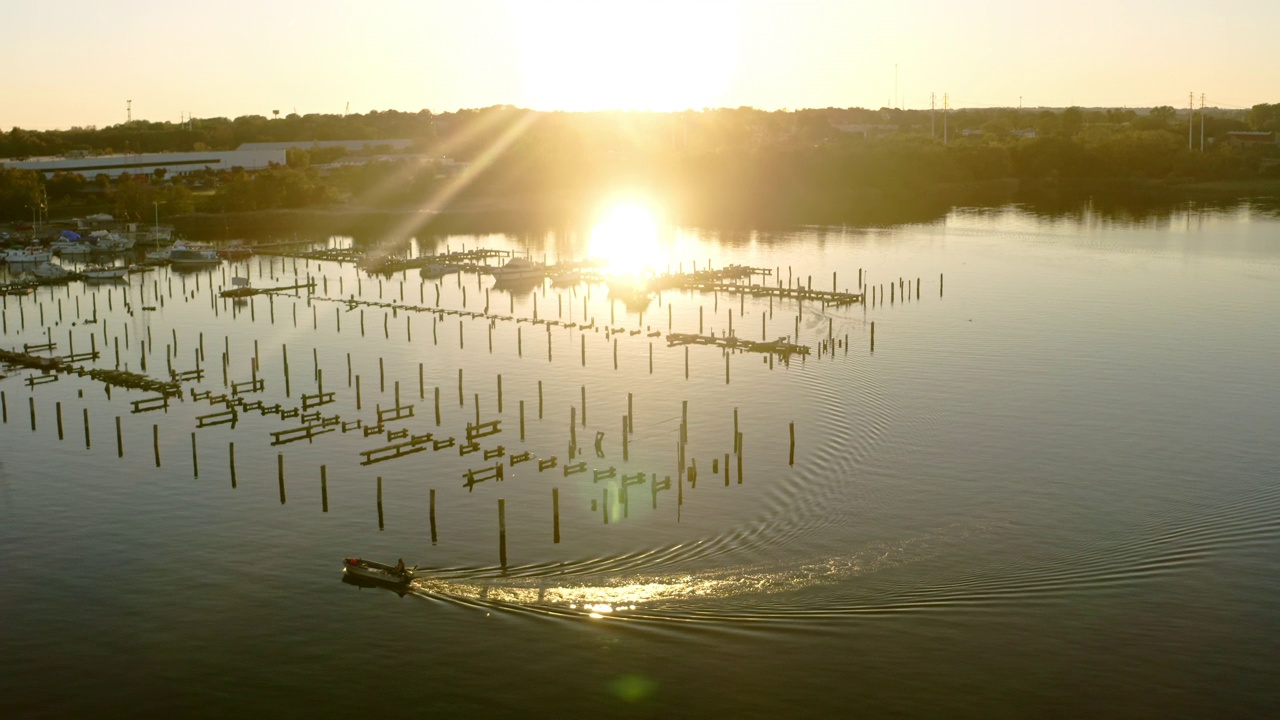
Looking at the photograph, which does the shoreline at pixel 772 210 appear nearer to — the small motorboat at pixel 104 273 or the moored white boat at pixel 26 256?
the moored white boat at pixel 26 256

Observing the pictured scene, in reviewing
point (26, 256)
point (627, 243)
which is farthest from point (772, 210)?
point (26, 256)

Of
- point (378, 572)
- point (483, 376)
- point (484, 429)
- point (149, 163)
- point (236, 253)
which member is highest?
point (149, 163)

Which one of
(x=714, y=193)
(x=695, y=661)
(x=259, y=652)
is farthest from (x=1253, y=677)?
(x=714, y=193)

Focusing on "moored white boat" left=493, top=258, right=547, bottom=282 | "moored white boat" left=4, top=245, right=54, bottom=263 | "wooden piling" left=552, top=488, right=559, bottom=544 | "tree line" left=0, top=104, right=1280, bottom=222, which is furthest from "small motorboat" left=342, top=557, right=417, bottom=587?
"tree line" left=0, top=104, right=1280, bottom=222

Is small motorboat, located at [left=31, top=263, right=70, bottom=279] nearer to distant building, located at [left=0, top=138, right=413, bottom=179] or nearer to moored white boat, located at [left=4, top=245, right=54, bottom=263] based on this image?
moored white boat, located at [left=4, top=245, right=54, bottom=263]

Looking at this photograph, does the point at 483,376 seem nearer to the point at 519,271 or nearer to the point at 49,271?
the point at 519,271
